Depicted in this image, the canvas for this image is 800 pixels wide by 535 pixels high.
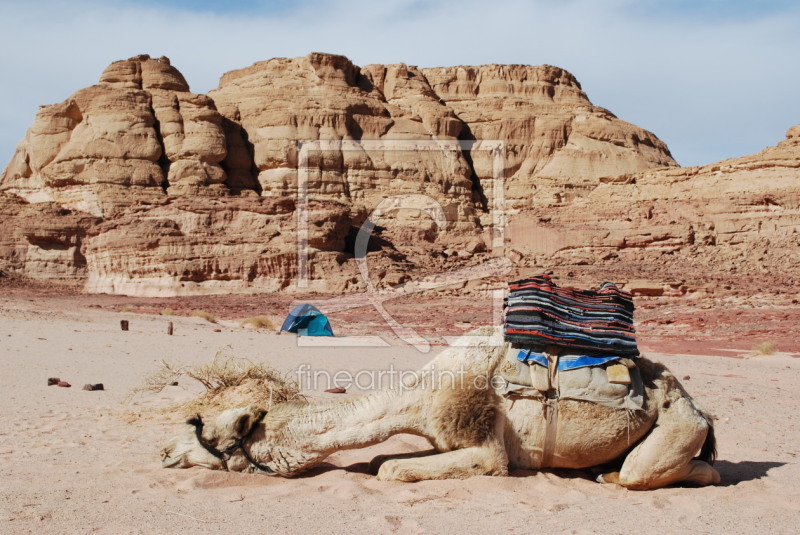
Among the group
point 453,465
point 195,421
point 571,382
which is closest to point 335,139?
point 195,421

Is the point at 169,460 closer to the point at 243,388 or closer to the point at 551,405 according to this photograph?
the point at 243,388

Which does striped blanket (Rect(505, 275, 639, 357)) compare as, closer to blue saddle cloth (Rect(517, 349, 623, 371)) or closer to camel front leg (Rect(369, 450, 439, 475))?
blue saddle cloth (Rect(517, 349, 623, 371))

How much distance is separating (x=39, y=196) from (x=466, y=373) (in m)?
72.1

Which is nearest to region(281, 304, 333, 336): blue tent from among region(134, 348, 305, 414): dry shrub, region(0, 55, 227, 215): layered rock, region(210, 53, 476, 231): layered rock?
region(134, 348, 305, 414): dry shrub

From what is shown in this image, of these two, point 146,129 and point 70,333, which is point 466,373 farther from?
point 146,129

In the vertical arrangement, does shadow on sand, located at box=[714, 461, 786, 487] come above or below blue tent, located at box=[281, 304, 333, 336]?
above

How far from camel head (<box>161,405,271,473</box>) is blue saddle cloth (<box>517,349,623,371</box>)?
1749mm

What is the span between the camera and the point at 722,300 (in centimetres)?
3288

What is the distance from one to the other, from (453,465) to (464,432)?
0.72 ft

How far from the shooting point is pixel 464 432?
4.68 meters

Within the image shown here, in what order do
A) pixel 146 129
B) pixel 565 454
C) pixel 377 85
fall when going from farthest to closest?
pixel 377 85
pixel 146 129
pixel 565 454

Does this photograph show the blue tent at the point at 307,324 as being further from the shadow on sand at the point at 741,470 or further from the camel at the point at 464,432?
the camel at the point at 464,432

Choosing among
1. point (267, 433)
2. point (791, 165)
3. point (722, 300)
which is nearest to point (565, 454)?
point (267, 433)

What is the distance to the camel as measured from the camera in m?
4.54
